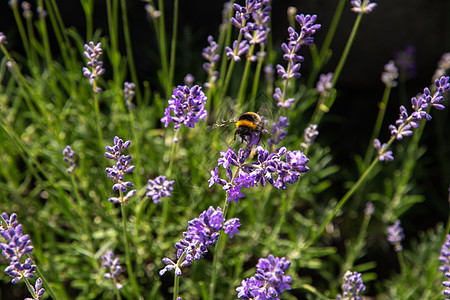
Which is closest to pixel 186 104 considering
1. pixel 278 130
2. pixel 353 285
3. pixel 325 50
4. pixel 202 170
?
pixel 278 130

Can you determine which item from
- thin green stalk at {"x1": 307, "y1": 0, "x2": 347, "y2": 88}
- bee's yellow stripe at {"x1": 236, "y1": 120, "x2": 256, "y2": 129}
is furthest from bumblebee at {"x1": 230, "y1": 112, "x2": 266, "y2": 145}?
thin green stalk at {"x1": 307, "y1": 0, "x2": 347, "y2": 88}

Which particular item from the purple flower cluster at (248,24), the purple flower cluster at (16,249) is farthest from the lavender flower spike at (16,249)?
the purple flower cluster at (248,24)

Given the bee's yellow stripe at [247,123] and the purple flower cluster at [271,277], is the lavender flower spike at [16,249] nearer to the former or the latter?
the purple flower cluster at [271,277]

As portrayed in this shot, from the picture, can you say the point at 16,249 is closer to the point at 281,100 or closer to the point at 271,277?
the point at 271,277

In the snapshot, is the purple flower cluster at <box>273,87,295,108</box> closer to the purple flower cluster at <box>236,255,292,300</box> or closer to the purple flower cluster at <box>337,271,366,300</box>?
the purple flower cluster at <box>337,271,366,300</box>

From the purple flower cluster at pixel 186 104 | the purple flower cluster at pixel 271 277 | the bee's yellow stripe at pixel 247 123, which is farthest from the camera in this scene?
the bee's yellow stripe at pixel 247 123
